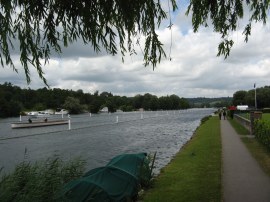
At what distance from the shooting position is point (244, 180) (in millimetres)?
12562

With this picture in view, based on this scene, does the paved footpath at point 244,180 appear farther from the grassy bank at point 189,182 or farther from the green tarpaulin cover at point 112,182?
the green tarpaulin cover at point 112,182

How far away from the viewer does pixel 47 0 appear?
14.2 ft

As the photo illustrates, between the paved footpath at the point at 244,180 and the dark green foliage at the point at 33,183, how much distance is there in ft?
14.0

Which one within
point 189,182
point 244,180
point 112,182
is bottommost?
point 189,182

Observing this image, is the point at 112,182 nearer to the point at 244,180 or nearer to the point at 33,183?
the point at 33,183

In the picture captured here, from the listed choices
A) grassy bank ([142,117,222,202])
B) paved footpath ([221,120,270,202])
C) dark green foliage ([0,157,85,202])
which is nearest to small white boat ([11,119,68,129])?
grassy bank ([142,117,222,202])

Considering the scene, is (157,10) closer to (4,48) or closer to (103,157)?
(4,48)

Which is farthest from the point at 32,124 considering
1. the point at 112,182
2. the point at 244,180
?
the point at 112,182

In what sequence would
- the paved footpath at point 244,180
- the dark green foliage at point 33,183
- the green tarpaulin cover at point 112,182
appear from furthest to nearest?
the paved footpath at point 244,180 → the green tarpaulin cover at point 112,182 → the dark green foliage at point 33,183

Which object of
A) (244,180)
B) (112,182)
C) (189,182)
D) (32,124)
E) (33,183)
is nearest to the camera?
(33,183)

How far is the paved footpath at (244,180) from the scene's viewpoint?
1031cm

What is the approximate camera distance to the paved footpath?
10.3 meters

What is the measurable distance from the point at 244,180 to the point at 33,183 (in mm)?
6573

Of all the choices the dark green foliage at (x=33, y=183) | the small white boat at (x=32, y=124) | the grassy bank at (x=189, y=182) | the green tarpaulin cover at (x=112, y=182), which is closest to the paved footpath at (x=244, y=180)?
the grassy bank at (x=189, y=182)
